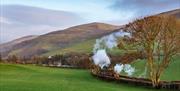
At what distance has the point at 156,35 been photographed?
4006cm

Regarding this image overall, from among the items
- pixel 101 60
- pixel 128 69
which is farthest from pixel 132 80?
pixel 101 60

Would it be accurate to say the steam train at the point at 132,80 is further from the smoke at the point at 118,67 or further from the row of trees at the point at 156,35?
the smoke at the point at 118,67

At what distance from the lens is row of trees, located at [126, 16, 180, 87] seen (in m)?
39.8

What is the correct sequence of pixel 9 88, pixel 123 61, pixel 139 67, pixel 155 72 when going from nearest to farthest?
pixel 9 88, pixel 155 72, pixel 123 61, pixel 139 67

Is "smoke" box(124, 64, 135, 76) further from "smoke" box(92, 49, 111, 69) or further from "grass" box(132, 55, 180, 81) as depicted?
"smoke" box(92, 49, 111, 69)

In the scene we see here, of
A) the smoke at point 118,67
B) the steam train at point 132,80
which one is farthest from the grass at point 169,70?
the steam train at point 132,80

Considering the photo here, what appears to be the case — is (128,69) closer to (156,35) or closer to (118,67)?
(118,67)

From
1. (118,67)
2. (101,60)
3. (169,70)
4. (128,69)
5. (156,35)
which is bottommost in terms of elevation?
(169,70)

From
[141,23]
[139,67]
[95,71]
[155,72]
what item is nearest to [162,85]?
[155,72]

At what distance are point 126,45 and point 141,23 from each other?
2835 mm

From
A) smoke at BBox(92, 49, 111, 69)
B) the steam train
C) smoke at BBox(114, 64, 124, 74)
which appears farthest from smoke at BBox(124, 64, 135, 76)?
the steam train

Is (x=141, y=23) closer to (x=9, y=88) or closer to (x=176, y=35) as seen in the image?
(x=176, y=35)

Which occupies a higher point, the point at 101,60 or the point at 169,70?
the point at 101,60

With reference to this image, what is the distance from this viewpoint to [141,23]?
3991 cm
